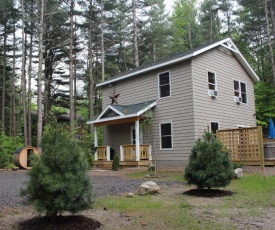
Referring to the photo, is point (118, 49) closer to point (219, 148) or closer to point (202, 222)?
point (219, 148)

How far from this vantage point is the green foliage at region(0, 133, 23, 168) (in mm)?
17109

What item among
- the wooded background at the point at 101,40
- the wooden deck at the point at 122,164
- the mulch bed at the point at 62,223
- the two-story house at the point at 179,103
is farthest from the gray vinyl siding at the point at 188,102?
the mulch bed at the point at 62,223

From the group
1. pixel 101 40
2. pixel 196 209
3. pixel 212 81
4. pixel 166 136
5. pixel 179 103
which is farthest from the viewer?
pixel 101 40

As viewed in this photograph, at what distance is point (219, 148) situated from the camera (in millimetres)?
7449

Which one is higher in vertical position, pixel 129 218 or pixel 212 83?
pixel 212 83

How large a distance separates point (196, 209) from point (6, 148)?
66.8ft

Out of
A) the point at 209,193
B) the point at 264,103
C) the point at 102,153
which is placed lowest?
the point at 209,193

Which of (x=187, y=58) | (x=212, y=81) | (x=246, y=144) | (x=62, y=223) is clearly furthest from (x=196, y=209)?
(x=212, y=81)

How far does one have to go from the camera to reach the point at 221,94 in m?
15.8

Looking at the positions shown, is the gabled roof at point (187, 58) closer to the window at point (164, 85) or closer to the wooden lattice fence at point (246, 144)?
the window at point (164, 85)

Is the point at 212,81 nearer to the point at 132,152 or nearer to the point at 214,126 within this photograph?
the point at 214,126

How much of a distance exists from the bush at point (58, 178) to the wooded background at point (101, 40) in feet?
63.3

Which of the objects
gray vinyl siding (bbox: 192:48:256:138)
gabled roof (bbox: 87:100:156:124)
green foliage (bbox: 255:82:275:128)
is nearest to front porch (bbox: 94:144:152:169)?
gabled roof (bbox: 87:100:156:124)

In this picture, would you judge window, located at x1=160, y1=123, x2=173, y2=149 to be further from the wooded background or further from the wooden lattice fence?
the wooded background
